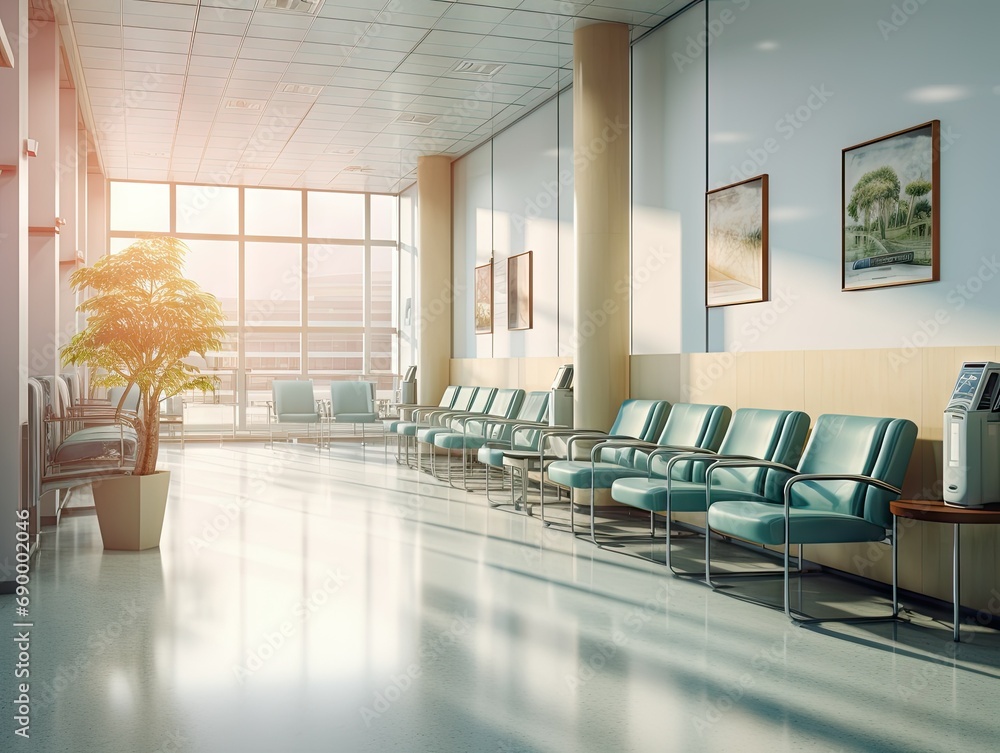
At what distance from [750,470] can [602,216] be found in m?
3.02

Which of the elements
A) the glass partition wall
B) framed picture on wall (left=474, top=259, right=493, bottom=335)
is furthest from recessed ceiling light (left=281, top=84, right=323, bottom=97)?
the glass partition wall

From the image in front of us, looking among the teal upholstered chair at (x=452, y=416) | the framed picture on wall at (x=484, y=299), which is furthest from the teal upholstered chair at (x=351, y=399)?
the teal upholstered chair at (x=452, y=416)

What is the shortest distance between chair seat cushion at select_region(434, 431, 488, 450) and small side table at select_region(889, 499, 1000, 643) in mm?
5095

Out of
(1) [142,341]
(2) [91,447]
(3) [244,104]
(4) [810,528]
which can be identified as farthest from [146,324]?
(3) [244,104]

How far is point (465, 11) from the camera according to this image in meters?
7.14

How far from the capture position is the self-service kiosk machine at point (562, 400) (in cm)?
793

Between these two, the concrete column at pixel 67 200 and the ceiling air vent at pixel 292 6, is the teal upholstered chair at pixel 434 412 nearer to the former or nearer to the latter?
the concrete column at pixel 67 200

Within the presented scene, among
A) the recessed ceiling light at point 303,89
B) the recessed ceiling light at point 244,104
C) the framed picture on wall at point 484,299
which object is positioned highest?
the recessed ceiling light at point 303,89

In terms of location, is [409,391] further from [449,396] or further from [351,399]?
[449,396]

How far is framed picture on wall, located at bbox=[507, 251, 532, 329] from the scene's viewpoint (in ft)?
32.3

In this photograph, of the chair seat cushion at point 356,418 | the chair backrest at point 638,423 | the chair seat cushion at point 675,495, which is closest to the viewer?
the chair seat cushion at point 675,495

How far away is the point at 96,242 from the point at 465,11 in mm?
8440

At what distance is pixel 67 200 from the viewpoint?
31.2ft

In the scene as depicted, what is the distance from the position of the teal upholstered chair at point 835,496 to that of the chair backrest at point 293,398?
9.34 meters
